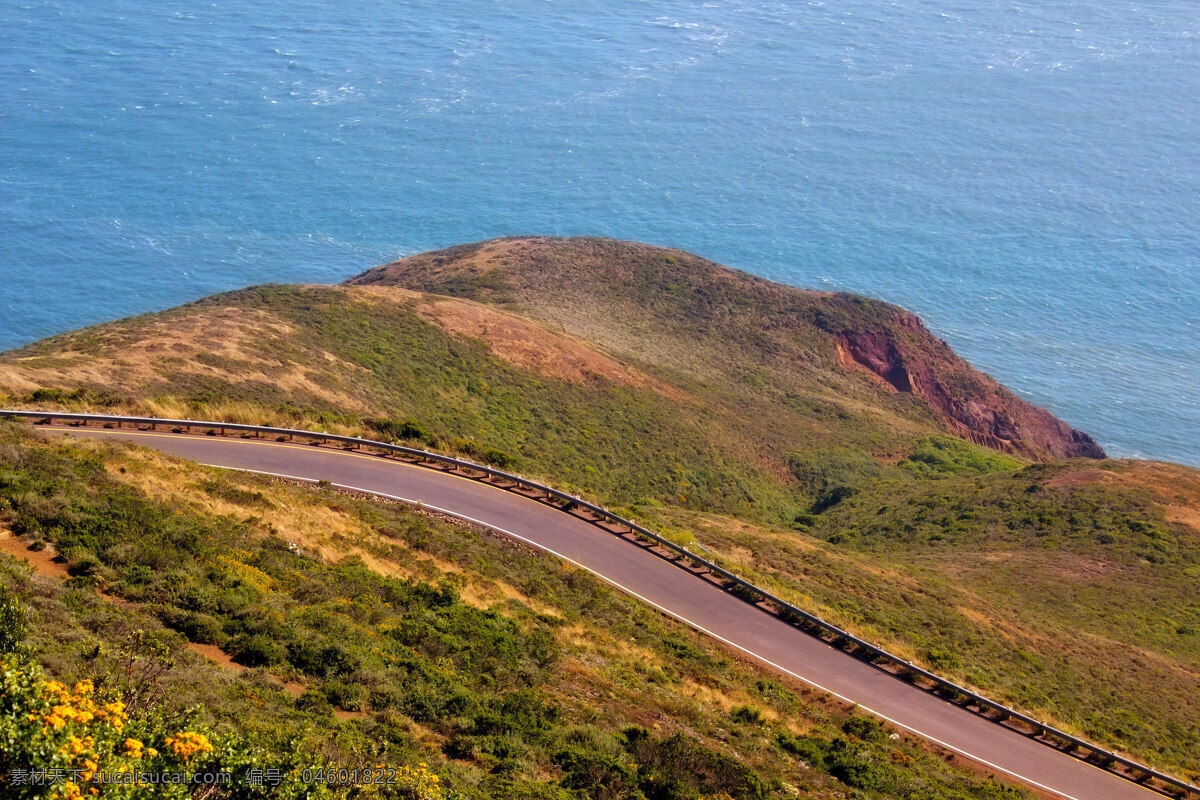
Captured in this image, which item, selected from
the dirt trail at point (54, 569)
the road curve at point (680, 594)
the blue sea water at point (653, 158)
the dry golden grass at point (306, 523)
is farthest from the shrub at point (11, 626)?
the blue sea water at point (653, 158)

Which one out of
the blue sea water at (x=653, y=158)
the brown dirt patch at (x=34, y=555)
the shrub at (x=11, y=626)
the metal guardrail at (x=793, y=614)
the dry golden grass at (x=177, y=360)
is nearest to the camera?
the shrub at (x=11, y=626)

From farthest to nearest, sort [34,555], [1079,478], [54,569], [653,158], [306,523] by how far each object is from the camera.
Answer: [653,158] < [1079,478] < [306,523] < [34,555] < [54,569]

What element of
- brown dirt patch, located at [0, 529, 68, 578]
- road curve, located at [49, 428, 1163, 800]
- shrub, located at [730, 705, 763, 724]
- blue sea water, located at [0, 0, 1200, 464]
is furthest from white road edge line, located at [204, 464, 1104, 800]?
blue sea water, located at [0, 0, 1200, 464]

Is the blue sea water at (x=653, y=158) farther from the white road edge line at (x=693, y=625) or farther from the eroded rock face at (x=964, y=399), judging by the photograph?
the white road edge line at (x=693, y=625)

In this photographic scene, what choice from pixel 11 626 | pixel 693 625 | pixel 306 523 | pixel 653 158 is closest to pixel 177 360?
pixel 306 523

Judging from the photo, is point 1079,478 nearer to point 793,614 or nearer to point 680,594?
point 793,614

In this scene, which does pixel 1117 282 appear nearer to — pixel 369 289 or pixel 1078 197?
pixel 1078 197
